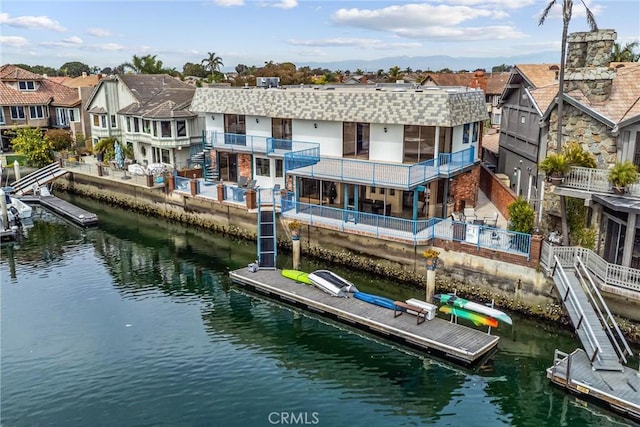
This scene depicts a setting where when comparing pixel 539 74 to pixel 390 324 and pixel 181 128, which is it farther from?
pixel 181 128

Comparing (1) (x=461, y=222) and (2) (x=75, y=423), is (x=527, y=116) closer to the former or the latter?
(1) (x=461, y=222)

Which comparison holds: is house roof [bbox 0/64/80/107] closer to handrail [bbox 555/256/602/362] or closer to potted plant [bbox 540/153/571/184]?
potted plant [bbox 540/153/571/184]

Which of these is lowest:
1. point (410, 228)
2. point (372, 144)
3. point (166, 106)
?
point (410, 228)

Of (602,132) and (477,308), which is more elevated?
(602,132)

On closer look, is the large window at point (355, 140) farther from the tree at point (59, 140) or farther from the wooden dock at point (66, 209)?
the tree at point (59, 140)

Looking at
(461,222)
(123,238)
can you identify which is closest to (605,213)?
(461,222)

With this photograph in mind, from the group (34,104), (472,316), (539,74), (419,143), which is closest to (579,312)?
(472,316)
